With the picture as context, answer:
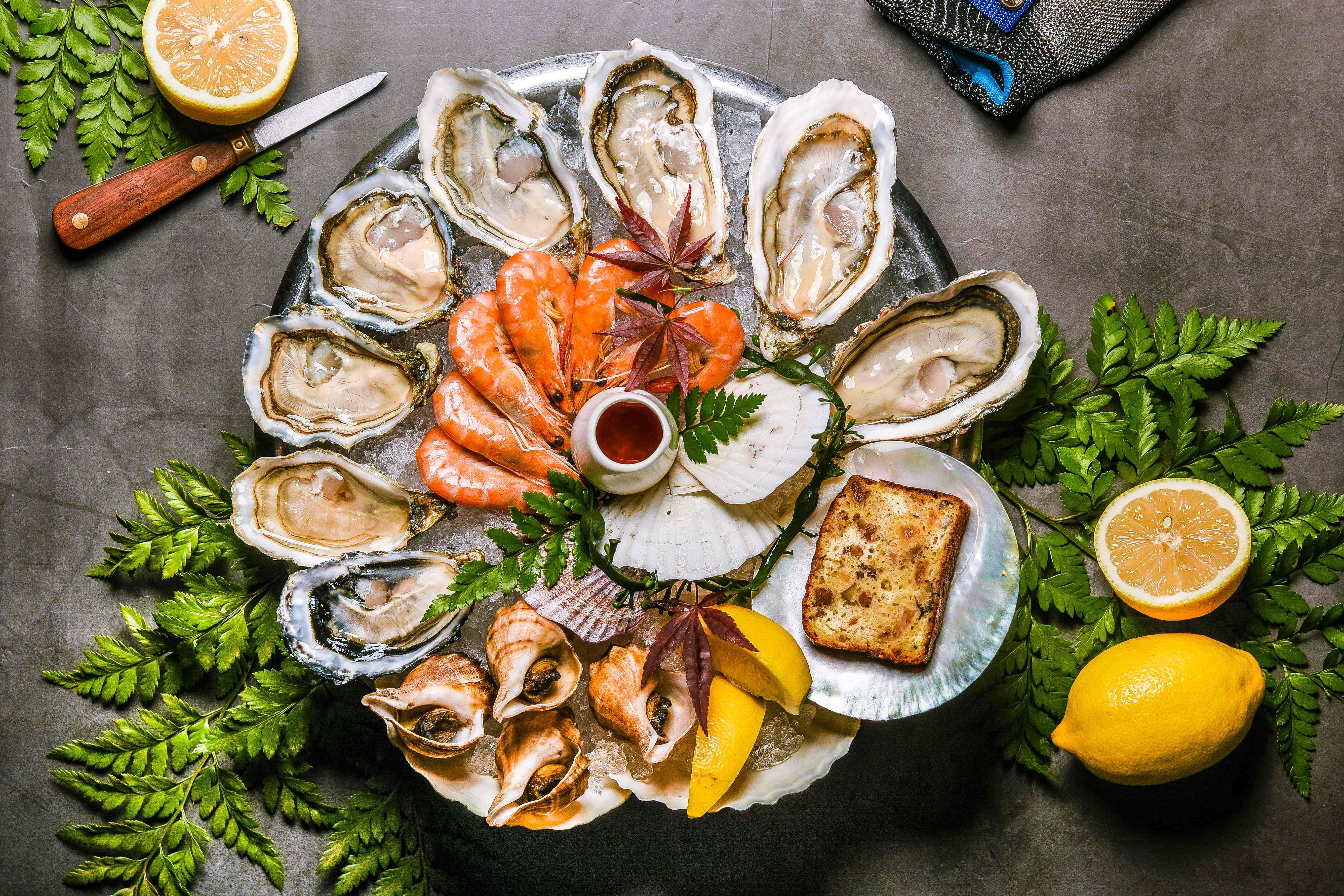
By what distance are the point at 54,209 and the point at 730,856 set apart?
2143 millimetres

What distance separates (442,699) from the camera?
154 centimetres

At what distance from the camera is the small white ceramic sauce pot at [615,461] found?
1454mm

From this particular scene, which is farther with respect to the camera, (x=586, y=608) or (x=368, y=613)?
(x=368, y=613)

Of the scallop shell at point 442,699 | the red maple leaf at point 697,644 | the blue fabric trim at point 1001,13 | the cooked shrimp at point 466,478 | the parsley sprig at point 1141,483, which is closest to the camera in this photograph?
the red maple leaf at point 697,644

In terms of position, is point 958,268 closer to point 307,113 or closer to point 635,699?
point 635,699

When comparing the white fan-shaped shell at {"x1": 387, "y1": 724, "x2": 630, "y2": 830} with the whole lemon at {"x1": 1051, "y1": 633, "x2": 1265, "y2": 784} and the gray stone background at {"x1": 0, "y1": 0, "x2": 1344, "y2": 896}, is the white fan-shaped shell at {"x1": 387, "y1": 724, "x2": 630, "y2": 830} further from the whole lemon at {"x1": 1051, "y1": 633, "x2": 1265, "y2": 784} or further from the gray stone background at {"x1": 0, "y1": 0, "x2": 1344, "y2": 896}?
the whole lemon at {"x1": 1051, "y1": 633, "x2": 1265, "y2": 784}

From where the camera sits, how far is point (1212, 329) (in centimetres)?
177

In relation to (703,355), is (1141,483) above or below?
below

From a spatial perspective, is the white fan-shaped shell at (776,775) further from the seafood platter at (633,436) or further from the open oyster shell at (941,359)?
the open oyster shell at (941,359)

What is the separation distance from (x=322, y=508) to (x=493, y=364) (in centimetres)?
47

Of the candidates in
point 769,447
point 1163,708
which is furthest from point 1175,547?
point 769,447

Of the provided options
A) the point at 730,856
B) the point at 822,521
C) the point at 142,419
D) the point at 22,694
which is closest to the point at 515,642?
the point at 822,521

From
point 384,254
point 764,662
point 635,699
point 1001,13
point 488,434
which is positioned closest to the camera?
point 764,662

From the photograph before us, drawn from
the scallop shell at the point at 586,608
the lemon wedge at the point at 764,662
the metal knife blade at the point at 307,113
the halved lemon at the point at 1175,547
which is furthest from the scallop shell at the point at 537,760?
the metal knife blade at the point at 307,113
